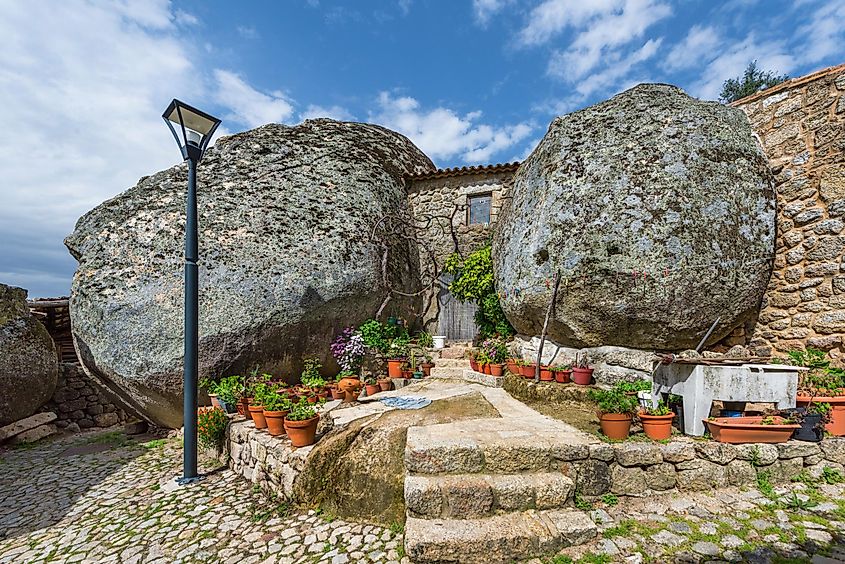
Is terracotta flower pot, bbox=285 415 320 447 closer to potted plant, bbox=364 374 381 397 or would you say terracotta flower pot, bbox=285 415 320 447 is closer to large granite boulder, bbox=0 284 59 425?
potted plant, bbox=364 374 381 397

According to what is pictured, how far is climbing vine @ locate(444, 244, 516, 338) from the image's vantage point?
8.30 m

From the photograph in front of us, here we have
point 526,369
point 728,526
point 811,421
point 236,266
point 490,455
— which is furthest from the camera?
point 236,266

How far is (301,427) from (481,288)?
538 cm

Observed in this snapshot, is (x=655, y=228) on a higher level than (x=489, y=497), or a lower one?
higher

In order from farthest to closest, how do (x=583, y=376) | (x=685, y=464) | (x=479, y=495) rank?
(x=583, y=376)
(x=685, y=464)
(x=479, y=495)

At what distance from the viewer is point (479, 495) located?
325 cm

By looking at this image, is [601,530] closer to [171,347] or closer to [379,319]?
[379,319]

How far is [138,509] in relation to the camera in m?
4.11

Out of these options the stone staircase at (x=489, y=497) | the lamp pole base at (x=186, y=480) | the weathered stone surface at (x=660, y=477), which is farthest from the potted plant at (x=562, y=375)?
the lamp pole base at (x=186, y=480)

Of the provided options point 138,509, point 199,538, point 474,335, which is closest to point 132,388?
point 138,509

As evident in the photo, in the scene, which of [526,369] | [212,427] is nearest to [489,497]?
[526,369]

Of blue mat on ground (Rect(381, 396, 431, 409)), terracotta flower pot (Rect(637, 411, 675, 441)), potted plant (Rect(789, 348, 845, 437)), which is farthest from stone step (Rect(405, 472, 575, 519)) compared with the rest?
potted plant (Rect(789, 348, 845, 437))

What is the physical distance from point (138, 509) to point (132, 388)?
2.91 metres

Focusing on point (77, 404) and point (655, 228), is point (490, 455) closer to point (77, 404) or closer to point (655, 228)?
point (655, 228)
